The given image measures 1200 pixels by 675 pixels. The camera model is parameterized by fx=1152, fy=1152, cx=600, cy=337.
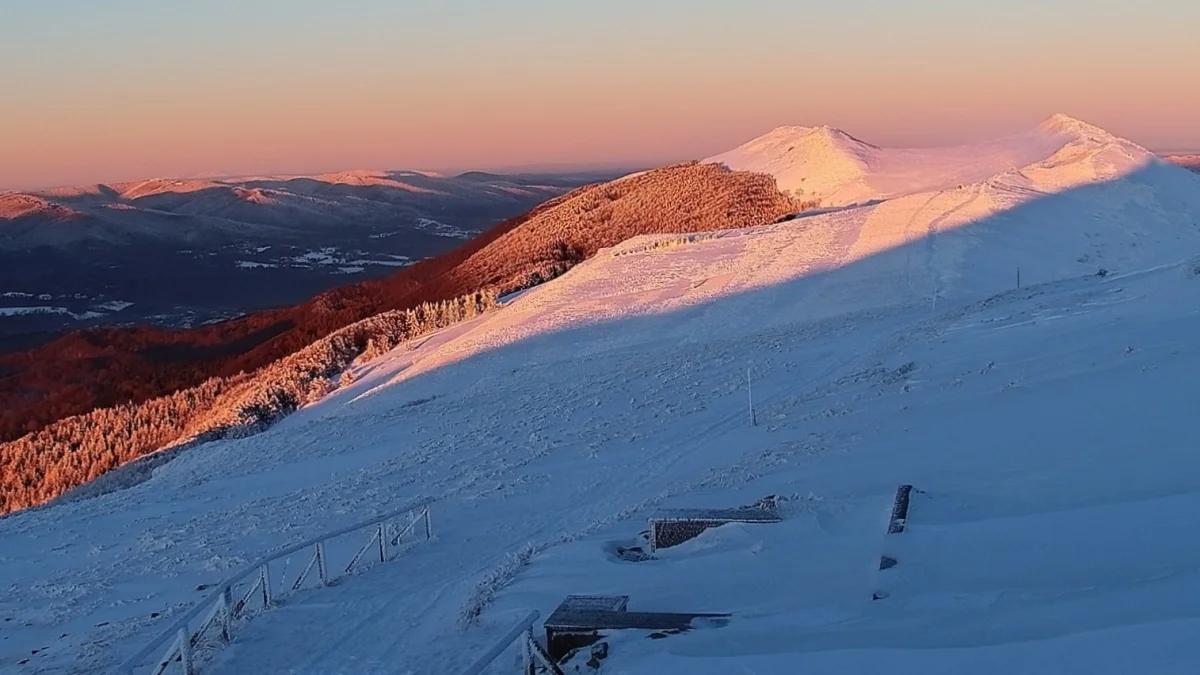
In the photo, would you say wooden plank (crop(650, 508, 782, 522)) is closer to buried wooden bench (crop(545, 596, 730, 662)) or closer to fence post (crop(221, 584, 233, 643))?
buried wooden bench (crop(545, 596, 730, 662))

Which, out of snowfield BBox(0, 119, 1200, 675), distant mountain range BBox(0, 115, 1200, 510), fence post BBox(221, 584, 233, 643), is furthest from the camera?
distant mountain range BBox(0, 115, 1200, 510)

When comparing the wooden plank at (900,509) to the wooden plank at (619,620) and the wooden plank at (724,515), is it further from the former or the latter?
the wooden plank at (619,620)

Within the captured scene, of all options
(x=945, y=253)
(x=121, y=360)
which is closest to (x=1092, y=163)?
(x=945, y=253)

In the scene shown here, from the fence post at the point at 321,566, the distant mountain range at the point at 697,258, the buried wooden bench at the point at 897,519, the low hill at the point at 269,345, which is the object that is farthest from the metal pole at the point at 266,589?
the low hill at the point at 269,345

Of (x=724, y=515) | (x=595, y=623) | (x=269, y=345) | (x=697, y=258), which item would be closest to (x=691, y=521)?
(x=724, y=515)

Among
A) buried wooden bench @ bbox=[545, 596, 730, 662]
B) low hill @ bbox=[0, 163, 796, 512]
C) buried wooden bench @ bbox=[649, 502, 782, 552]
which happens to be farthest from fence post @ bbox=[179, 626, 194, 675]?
low hill @ bbox=[0, 163, 796, 512]

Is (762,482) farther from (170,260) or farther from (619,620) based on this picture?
(170,260)
